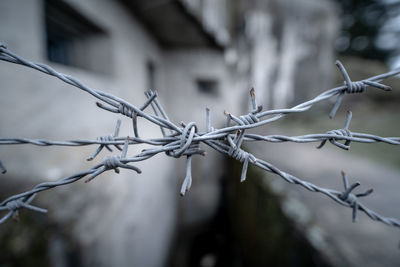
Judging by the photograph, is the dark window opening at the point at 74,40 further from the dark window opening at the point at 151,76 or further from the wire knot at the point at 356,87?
the wire knot at the point at 356,87

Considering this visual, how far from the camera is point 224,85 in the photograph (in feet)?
15.1

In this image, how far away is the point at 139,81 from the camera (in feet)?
9.06

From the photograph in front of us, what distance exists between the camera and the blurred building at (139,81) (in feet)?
3.98

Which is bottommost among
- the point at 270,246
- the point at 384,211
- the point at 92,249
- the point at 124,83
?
the point at 270,246

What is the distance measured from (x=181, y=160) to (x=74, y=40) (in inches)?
123

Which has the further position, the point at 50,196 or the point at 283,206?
the point at 283,206

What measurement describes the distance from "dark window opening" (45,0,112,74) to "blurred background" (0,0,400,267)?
0.04 feet

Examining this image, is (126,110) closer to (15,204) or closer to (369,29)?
(15,204)

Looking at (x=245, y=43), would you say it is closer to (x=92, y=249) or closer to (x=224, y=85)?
(x=224, y=85)

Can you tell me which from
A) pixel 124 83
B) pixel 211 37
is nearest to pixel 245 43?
pixel 211 37

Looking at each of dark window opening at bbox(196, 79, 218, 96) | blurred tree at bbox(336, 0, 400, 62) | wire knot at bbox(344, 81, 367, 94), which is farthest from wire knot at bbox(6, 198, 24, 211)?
blurred tree at bbox(336, 0, 400, 62)

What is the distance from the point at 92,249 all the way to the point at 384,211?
2.47 metres

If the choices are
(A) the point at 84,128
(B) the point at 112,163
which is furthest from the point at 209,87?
(B) the point at 112,163

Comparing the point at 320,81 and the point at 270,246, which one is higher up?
the point at 320,81
